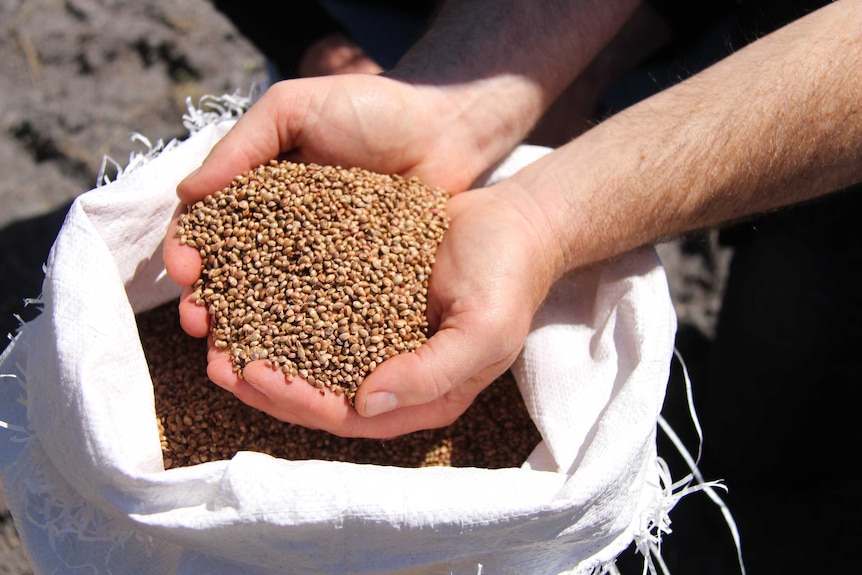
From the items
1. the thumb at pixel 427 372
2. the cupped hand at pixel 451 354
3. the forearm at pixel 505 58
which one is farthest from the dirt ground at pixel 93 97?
the thumb at pixel 427 372

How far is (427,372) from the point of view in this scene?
53.8 inches

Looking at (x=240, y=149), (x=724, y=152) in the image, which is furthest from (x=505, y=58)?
(x=240, y=149)

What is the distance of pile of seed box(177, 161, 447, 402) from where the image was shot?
146 centimetres

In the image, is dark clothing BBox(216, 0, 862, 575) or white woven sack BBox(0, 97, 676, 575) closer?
white woven sack BBox(0, 97, 676, 575)

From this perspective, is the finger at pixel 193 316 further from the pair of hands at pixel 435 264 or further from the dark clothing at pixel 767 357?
the dark clothing at pixel 767 357

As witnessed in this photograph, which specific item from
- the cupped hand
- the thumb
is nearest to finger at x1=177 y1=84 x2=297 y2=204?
the cupped hand

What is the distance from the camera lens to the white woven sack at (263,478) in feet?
4.04

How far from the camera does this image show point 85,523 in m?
1.35

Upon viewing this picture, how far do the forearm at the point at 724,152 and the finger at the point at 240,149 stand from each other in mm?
608

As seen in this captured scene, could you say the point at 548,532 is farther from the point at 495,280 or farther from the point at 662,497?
the point at 495,280

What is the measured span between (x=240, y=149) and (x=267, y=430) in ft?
2.10

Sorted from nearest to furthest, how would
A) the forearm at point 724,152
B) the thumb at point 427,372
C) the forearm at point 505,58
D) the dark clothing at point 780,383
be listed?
the thumb at point 427,372, the forearm at point 724,152, the forearm at point 505,58, the dark clothing at point 780,383

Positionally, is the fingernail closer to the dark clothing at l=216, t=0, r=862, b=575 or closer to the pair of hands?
the pair of hands

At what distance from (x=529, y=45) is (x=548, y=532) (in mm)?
1293
